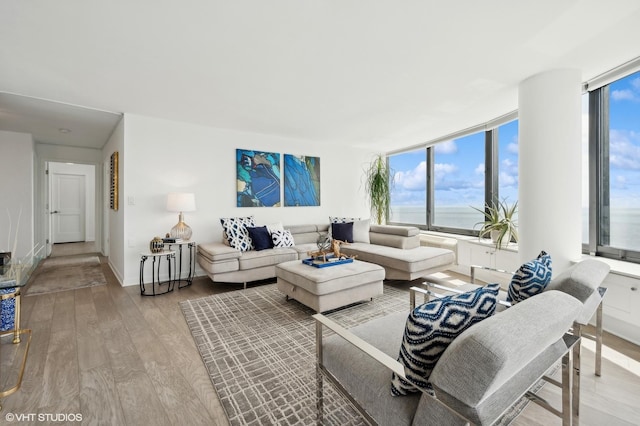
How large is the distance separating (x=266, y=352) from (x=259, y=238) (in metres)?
2.19

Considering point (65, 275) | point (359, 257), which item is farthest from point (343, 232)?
point (65, 275)

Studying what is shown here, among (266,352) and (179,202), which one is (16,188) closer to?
(179,202)

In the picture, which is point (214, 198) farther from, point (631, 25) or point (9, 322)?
point (631, 25)

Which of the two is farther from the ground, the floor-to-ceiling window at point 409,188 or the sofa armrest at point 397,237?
the floor-to-ceiling window at point 409,188

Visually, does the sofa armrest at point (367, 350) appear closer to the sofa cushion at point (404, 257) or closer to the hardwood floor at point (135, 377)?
the hardwood floor at point (135, 377)

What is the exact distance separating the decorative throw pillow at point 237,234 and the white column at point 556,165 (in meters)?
3.49

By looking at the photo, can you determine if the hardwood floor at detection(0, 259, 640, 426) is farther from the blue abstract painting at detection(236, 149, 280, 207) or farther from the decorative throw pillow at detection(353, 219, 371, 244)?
the decorative throw pillow at detection(353, 219, 371, 244)

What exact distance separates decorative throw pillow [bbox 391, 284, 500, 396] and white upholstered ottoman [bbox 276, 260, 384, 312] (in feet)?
5.60

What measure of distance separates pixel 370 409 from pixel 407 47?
247 centimetres

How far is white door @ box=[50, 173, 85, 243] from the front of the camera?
25.1ft

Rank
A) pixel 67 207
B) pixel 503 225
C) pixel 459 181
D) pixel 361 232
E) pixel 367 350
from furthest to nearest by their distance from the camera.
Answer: pixel 67 207
pixel 459 181
pixel 361 232
pixel 503 225
pixel 367 350

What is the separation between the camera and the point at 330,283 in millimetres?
2701

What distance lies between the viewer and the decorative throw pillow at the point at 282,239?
4300mm

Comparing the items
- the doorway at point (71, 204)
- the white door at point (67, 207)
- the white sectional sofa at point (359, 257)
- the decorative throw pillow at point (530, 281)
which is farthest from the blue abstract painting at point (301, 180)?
the white door at point (67, 207)
